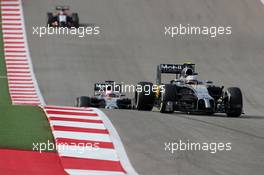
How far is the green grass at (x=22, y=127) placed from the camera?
13.3 m

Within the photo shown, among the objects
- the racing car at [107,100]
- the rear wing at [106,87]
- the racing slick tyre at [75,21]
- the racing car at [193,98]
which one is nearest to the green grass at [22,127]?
the racing car at [193,98]

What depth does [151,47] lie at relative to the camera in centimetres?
3525

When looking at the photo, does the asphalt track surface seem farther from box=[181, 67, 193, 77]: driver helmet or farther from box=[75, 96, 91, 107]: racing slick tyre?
box=[75, 96, 91, 107]: racing slick tyre

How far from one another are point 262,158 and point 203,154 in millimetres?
996

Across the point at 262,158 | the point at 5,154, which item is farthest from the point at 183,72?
Answer: the point at 5,154

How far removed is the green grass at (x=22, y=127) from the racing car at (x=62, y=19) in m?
20.4

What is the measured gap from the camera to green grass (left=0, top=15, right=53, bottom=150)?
43.7 ft

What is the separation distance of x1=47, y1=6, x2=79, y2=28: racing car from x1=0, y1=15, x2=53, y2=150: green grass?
20.4 m

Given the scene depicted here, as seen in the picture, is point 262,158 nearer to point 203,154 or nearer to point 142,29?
point 203,154

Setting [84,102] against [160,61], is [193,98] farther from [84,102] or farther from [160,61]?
[160,61]

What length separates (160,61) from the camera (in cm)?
3338

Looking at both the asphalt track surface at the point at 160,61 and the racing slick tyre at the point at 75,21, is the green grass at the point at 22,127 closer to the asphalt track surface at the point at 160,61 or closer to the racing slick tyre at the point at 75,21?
the asphalt track surface at the point at 160,61

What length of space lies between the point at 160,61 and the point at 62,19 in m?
6.44

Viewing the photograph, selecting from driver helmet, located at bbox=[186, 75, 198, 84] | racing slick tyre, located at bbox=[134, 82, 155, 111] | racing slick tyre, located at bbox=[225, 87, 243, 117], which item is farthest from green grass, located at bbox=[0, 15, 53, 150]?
racing slick tyre, located at bbox=[225, 87, 243, 117]
